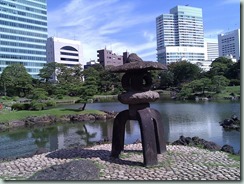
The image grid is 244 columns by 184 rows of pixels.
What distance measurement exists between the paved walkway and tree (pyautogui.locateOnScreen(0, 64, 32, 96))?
165ft

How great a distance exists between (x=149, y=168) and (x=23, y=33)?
8829cm

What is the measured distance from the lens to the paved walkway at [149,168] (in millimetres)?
6902

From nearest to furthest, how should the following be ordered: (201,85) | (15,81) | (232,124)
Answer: (232,124) → (201,85) → (15,81)

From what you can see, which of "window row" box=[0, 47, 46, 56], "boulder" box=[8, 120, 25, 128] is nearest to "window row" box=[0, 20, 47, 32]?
"window row" box=[0, 47, 46, 56]

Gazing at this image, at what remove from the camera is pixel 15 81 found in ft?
191

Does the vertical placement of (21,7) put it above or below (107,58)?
above

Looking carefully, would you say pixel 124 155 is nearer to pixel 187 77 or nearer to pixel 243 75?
pixel 243 75

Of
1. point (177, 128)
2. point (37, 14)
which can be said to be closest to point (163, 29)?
point (37, 14)

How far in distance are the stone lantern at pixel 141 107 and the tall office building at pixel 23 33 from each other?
80.7 meters

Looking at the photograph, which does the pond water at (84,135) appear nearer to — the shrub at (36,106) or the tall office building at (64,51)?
the shrub at (36,106)

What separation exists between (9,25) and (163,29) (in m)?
64.5

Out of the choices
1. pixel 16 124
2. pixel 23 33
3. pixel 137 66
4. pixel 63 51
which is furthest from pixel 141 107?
pixel 63 51

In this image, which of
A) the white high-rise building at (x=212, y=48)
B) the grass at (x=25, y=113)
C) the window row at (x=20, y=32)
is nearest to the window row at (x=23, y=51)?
the window row at (x=20, y=32)

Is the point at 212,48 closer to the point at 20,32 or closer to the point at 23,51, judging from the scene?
the point at 23,51
